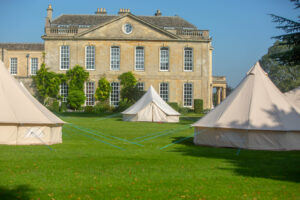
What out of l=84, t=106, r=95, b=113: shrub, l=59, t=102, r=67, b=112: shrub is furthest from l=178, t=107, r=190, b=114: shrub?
l=59, t=102, r=67, b=112: shrub

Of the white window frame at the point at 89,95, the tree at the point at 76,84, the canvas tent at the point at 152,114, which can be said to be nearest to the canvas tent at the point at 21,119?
the canvas tent at the point at 152,114

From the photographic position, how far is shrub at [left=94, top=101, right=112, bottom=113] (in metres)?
33.8

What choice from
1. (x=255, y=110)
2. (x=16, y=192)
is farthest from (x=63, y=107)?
(x=16, y=192)

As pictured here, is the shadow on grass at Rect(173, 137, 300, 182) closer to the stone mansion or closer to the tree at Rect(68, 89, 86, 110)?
the tree at Rect(68, 89, 86, 110)

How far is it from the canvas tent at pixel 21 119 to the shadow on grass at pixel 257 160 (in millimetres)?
3734

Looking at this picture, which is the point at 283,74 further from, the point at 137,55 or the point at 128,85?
the point at 128,85

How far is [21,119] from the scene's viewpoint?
35.7 feet

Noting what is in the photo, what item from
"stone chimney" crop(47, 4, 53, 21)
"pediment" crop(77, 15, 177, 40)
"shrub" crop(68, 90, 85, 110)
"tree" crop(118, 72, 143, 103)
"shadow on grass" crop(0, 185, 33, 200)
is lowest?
"shadow on grass" crop(0, 185, 33, 200)

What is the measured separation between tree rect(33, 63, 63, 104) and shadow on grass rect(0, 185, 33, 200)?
28711 mm

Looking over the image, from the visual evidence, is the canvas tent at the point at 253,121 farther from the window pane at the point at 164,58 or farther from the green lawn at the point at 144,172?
the window pane at the point at 164,58

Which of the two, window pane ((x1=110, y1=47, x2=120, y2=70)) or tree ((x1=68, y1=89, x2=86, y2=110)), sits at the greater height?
window pane ((x1=110, y1=47, x2=120, y2=70))

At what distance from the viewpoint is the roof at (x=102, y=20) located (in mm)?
38000

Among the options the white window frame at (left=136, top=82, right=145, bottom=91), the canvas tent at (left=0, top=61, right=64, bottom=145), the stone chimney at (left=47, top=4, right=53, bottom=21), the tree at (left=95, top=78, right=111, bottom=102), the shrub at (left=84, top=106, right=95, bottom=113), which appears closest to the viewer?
the canvas tent at (left=0, top=61, right=64, bottom=145)

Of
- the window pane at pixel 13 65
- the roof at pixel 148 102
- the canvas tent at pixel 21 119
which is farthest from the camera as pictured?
the window pane at pixel 13 65
